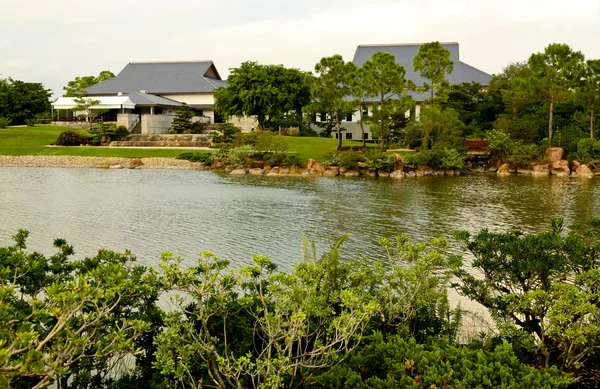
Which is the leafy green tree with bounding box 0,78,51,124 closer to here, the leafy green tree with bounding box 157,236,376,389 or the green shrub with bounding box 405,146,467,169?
the green shrub with bounding box 405,146,467,169

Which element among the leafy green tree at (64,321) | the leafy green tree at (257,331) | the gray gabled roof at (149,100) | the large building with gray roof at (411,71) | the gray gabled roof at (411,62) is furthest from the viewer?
the gray gabled roof at (149,100)

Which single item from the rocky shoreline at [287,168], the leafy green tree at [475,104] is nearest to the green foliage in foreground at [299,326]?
the rocky shoreline at [287,168]

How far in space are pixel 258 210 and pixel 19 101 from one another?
3965cm

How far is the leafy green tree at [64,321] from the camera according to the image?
2796 millimetres

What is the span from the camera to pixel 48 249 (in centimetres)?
1122

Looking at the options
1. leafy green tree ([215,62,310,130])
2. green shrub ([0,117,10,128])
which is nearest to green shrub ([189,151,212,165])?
leafy green tree ([215,62,310,130])

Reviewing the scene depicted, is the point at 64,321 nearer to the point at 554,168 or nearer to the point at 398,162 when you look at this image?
the point at 398,162

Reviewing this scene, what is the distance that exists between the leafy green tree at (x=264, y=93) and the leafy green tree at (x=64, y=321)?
117ft

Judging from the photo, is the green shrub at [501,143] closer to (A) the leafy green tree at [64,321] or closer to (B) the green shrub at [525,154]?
(B) the green shrub at [525,154]

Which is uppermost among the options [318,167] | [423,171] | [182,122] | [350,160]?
[182,122]

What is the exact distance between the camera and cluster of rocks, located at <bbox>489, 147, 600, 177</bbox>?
2906 centimetres

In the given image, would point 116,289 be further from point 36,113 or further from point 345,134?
point 36,113

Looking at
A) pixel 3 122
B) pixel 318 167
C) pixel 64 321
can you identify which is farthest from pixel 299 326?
pixel 3 122

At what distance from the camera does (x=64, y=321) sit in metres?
2.86
